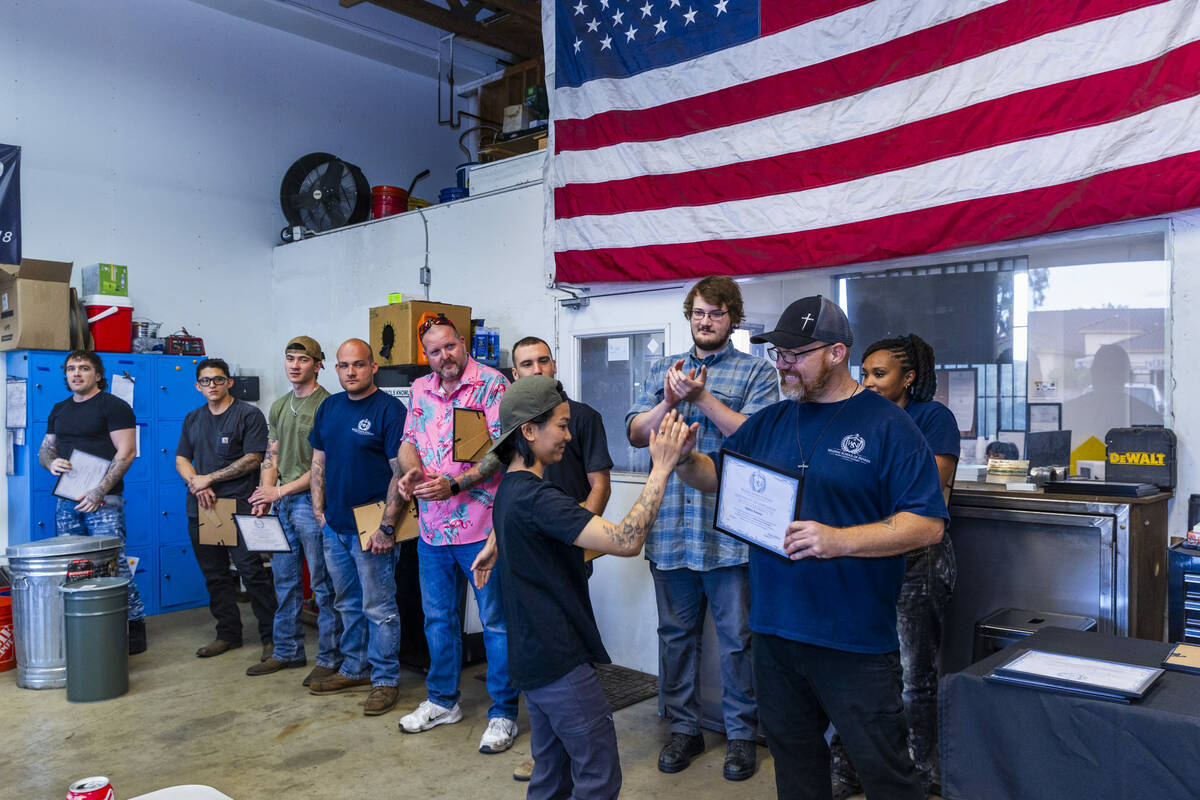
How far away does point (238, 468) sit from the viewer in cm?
487

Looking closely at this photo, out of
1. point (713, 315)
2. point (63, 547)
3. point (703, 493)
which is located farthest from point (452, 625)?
point (63, 547)

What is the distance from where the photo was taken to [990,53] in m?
3.33

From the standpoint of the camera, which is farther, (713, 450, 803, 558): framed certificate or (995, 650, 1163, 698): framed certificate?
(713, 450, 803, 558): framed certificate

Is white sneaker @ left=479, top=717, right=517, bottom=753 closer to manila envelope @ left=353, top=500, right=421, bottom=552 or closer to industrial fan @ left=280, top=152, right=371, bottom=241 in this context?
manila envelope @ left=353, top=500, right=421, bottom=552

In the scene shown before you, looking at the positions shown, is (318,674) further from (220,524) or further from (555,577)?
(555,577)

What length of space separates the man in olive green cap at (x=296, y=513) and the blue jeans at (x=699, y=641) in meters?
1.92

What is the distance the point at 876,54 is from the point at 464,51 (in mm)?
5534

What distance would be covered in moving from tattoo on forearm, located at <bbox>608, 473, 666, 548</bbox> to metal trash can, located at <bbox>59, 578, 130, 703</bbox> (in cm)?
323

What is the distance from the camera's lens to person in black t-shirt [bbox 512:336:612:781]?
136 inches

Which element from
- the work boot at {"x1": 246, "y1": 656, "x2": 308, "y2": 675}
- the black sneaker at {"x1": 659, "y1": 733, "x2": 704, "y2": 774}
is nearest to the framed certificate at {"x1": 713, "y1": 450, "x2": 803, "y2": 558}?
the black sneaker at {"x1": 659, "y1": 733, "x2": 704, "y2": 774}

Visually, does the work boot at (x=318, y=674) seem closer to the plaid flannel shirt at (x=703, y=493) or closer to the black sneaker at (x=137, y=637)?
the black sneaker at (x=137, y=637)

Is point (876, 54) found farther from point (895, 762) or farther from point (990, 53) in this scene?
point (895, 762)


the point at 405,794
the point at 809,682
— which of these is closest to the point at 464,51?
the point at 405,794

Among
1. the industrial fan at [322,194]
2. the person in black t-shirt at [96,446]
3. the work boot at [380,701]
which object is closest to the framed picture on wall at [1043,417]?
the work boot at [380,701]
